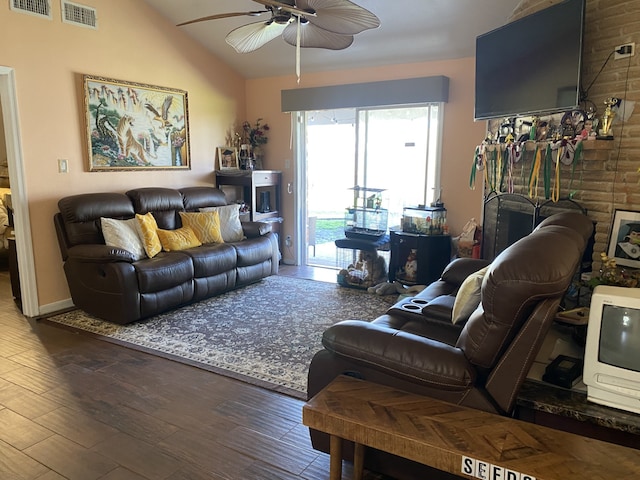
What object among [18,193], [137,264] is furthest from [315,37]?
[18,193]

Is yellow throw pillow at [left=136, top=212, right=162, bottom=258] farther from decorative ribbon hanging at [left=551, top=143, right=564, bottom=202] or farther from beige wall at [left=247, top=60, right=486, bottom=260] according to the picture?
decorative ribbon hanging at [left=551, top=143, right=564, bottom=202]

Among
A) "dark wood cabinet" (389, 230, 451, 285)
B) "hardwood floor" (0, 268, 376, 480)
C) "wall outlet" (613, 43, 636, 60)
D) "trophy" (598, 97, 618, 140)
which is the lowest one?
"hardwood floor" (0, 268, 376, 480)

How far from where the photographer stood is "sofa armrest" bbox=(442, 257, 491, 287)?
11.0ft

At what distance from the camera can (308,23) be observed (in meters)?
2.92

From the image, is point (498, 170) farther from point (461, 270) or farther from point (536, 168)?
point (461, 270)

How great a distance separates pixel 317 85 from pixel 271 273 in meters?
2.36

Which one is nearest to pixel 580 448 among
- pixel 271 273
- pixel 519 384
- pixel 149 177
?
pixel 519 384

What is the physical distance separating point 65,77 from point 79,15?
23.1 inches

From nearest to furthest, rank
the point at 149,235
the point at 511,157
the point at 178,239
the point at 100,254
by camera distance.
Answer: the point at 511,157
the point at 100,254
the point at 149,235
the point at 178,239

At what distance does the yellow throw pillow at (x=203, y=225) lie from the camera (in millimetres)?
4883

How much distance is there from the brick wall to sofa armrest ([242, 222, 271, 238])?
318cm

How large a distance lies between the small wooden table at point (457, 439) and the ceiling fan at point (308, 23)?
201cm

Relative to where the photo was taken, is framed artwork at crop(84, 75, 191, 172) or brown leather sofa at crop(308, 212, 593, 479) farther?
framed artwork at crop(84, 75, 191, 172)

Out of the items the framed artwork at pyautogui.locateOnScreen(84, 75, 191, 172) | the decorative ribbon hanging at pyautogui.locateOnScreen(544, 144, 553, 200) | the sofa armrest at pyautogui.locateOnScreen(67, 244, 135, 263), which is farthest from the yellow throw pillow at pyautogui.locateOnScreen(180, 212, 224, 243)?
the decorative ribbon hanging at pyautogui.locateOnScreen(544, 144, 553, 200)
